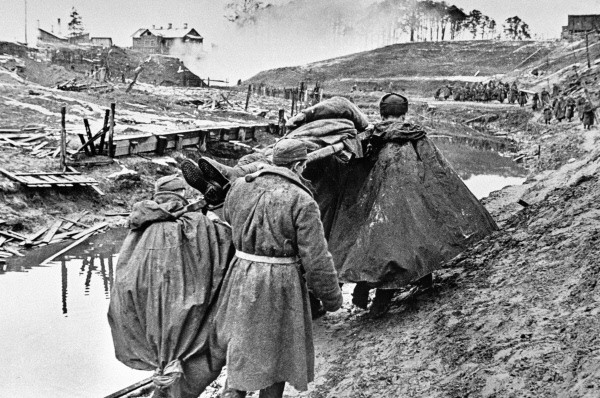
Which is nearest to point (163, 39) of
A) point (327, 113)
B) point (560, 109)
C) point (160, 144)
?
point (560, 109)

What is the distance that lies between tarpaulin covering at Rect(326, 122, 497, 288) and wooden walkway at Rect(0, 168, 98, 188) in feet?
30.2

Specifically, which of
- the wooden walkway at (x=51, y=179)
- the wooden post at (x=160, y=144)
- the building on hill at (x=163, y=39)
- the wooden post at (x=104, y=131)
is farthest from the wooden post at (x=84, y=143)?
the building on hill at (x=163, y=39)

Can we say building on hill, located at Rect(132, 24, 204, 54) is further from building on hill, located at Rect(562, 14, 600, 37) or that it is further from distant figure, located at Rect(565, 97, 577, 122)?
distant figure, located at Rect(565, 97, 577, 122)

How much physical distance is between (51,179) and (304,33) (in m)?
124

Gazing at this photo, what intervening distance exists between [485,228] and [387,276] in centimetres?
104

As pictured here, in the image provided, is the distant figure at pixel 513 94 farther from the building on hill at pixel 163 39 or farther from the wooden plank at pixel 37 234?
the building on hill at pixel 163 39

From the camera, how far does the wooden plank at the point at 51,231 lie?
12.9m

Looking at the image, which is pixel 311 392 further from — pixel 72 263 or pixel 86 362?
pixel 72 263

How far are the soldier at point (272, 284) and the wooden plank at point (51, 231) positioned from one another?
952 cm

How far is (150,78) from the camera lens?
6619 centimetres

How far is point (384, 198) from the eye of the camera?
622 centimetres

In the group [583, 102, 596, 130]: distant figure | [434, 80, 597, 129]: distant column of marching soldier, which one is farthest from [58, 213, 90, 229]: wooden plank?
[434, 80, 597, 129]: distant column of marching soldier

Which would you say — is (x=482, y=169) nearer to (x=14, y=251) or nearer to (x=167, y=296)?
(x=14, y=251)

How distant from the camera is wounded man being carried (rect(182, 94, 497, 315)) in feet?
19.8
